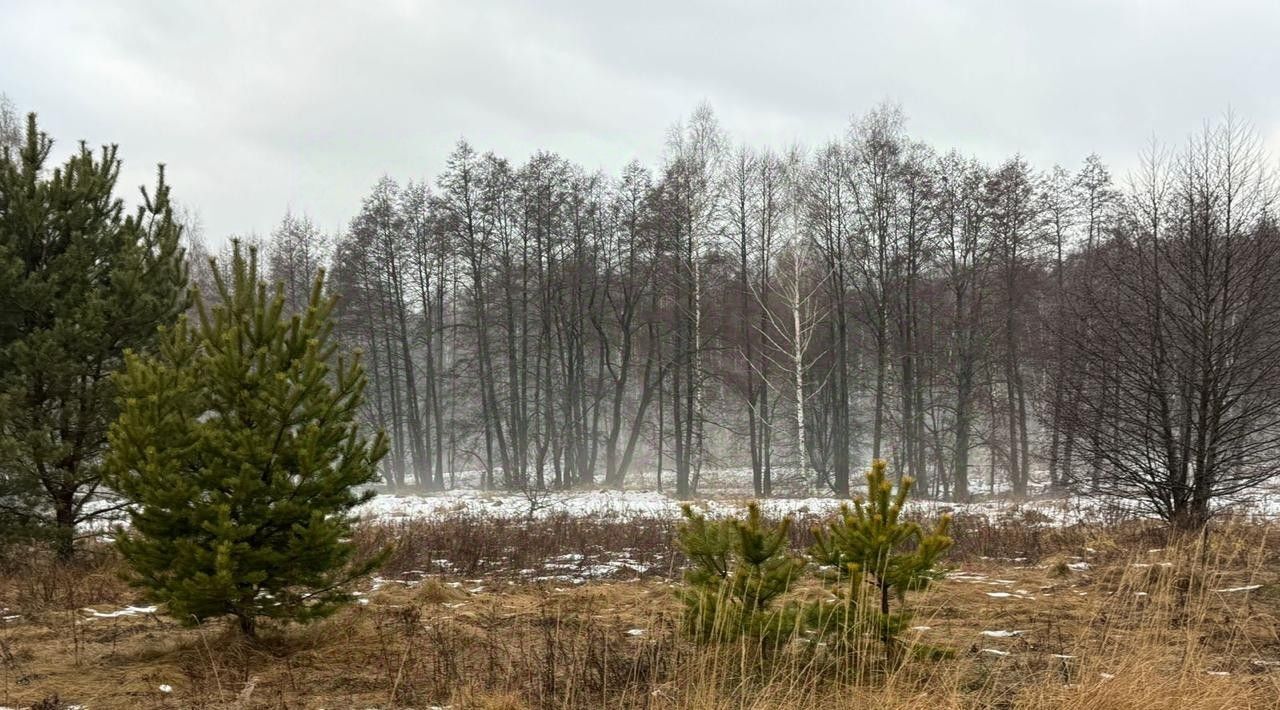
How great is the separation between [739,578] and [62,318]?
314 inches

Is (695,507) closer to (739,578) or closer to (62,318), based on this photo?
(62,318)

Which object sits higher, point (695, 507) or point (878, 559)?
point (878, 559)

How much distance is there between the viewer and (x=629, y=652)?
17.5 feet

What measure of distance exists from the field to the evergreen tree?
1.06 meters

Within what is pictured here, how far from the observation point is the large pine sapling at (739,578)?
14.8 ft

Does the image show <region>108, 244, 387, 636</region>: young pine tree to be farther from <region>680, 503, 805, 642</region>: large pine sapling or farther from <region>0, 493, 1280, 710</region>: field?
<region>680, 503, 805, 642</region>: large pine sapling

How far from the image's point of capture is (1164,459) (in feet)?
35.0

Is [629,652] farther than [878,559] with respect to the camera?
Yes

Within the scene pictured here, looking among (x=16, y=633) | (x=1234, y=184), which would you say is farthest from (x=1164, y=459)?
(x=16, y=633)

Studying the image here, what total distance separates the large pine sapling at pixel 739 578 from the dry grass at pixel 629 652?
198 millimetres

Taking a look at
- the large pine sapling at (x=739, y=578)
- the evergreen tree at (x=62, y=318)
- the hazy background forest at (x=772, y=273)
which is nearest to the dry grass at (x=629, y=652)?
the large pine sapling at (x=739, y=578)

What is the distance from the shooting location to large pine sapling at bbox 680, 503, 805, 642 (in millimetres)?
4512

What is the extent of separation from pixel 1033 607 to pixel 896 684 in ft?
9.52

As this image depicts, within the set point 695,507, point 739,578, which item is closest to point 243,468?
point 739,578
